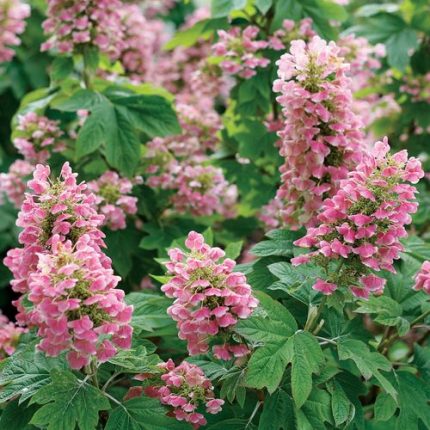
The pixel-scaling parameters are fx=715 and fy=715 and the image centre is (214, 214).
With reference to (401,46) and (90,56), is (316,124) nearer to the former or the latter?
(90,56)

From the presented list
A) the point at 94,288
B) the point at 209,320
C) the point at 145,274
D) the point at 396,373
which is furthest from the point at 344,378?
the point at 145,274

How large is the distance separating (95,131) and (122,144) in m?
0.12

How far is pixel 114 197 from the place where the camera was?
2.78 m

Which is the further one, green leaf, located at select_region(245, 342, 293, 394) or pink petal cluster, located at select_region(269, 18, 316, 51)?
pink petal cluster, located at select_region(269, 18, 316, 51)

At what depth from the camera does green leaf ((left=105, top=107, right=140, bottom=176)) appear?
2.84 meters

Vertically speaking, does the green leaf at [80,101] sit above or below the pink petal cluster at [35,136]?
above

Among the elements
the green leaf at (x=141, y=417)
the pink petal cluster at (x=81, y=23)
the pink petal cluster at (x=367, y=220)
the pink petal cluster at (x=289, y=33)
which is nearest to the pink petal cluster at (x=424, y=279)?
the pink petal cluster at (x=367, y=220)

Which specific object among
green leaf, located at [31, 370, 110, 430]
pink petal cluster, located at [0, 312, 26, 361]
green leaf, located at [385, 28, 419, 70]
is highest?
green leaf, located at [385, 28, 419, 70]

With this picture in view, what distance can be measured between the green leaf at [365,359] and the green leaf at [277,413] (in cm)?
20

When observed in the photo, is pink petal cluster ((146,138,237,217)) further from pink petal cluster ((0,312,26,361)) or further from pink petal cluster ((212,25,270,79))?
pink petal cluster ((0,312,26,361))

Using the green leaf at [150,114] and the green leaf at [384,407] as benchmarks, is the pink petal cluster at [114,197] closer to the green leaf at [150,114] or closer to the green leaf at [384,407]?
the green leaf at [150,114]

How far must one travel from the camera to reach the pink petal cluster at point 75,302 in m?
1.57

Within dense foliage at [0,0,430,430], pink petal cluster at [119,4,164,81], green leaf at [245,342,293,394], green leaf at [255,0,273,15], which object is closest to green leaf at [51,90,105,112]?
dense foliage at [0,0,430,430]

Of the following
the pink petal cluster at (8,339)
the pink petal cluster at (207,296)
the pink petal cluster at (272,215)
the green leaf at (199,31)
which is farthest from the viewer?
the green leaf at (199,31)
